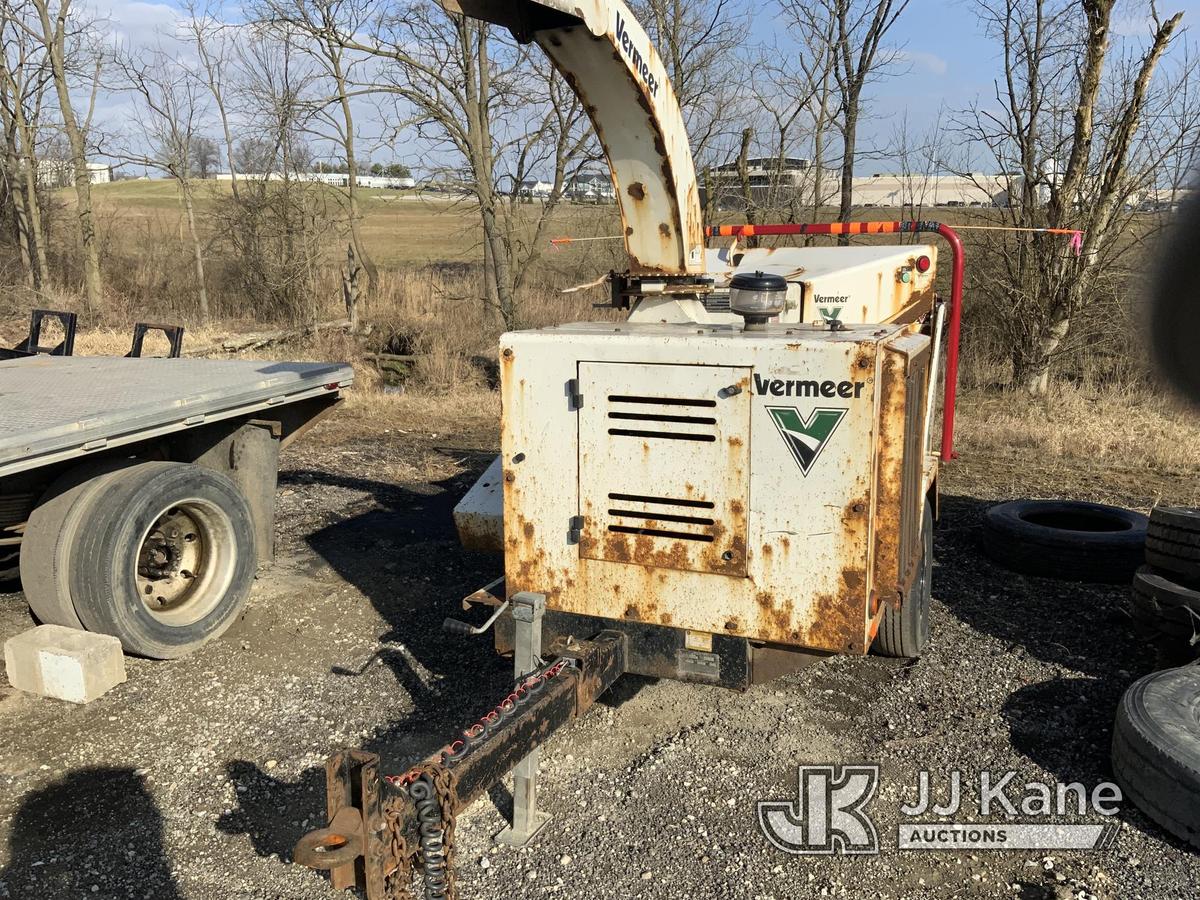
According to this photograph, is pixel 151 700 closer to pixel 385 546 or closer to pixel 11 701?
pixel 11 701

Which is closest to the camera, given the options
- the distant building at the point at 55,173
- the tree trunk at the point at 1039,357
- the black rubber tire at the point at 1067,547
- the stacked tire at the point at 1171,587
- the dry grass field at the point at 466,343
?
the stacked tire at the point at 1171,587

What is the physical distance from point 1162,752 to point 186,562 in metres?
4.53

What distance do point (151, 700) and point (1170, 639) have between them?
15.3ft

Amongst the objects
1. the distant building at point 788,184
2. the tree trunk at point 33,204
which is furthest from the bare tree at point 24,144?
the distant building at point 788,184

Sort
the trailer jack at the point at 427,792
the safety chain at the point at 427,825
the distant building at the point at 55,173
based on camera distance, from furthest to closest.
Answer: the distant building at the point at 55,173
the safety chain at the point at 427,825
the trailer jack at the point at 427,792

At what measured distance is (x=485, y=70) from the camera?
13180 millimetres

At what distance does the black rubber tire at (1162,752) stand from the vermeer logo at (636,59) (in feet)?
9.77

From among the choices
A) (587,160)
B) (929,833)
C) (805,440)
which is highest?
(587,160)

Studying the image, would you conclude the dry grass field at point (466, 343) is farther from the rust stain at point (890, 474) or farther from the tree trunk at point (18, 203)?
the rust stain at point (890, 474)

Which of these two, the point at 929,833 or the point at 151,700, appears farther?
the point at 151,700

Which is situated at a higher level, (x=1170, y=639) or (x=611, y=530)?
(x=611, y=530)

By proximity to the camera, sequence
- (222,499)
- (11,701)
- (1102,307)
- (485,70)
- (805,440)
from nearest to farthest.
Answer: (805,440)
(11,701)
(222,499)
(1102,307)
(485,70)

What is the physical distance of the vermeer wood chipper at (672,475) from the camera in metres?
3.27

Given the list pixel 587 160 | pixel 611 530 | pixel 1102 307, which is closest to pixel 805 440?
pixel 611 530
